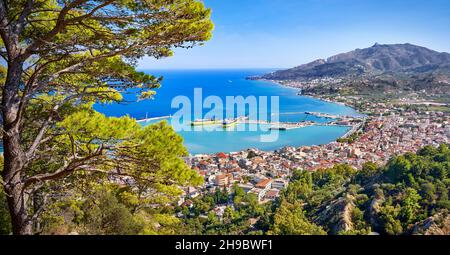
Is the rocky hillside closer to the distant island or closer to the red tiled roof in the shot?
the distant island

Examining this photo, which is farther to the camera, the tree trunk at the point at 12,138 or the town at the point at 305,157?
the town at the point at 305,157

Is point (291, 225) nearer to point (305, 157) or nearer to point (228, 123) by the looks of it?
point (305, 157)

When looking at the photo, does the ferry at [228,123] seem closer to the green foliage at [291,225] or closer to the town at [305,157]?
the town at [305,157]

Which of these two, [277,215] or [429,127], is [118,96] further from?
[429,127]

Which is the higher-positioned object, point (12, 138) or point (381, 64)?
point (381, 64)

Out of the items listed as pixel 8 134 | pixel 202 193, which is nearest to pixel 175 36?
pixel 8 134

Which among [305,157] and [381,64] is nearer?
[305,157]

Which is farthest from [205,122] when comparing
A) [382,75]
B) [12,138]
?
[382,75]

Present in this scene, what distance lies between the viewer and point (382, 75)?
331 feet

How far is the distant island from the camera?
7431cm

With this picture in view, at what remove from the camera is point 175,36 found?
10.7 feet

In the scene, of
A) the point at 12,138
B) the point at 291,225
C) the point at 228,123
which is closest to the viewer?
the point at 12,138

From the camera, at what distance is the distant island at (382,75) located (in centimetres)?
7431

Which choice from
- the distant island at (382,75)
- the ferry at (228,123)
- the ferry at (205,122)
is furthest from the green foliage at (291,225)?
the distant island at (382,75)
